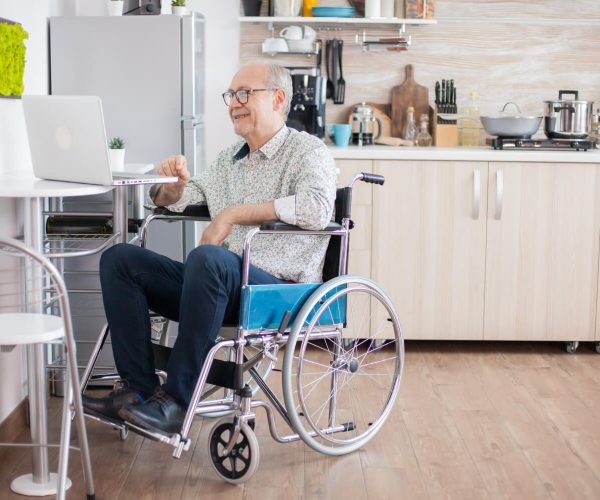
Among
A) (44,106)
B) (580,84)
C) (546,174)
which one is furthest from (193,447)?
(580,84)

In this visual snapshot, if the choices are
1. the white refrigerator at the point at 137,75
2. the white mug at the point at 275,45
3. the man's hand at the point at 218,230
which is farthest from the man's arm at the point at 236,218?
the white mug at the point at 275,45

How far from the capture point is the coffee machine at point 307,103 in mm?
4070

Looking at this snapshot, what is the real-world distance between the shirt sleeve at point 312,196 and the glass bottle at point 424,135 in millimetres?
1746

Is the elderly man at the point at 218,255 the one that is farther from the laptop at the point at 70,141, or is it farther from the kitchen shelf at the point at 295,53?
the kitchen shelf at the point at 295,53

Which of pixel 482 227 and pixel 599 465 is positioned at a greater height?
pixel 482 227

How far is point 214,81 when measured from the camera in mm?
4410

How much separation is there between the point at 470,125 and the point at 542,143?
0.49 meters

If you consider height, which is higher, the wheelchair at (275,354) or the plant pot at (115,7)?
the plant pot at (115,7)

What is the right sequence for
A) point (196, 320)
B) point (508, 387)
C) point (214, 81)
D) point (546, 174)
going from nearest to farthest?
point (196, 320) < point (508, 387) < point (546, 174) < point (214, 81)

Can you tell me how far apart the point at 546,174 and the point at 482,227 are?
34 centimetres

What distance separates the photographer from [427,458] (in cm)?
279

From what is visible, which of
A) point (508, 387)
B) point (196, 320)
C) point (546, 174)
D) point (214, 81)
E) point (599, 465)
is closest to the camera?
point (196, 320)

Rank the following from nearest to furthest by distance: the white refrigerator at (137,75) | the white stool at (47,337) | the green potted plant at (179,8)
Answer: the white stool at (47,337)
the white refrigerator at (137,75)
the green potted plant at (179,8)

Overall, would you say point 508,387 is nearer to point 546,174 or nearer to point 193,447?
point 546,174
